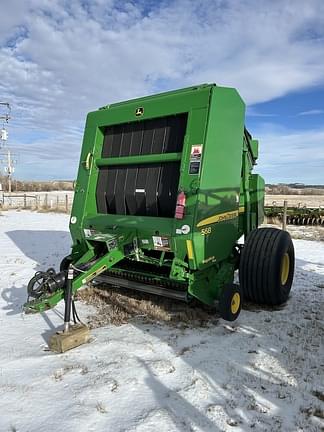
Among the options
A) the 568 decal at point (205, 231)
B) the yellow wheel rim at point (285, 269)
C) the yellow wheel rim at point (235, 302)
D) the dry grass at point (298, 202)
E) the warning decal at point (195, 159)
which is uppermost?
the dry grass at point (298, 202)

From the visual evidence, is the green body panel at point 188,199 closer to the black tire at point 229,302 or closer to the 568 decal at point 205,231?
the 568 decal at point 205,231

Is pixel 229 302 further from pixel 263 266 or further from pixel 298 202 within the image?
pixel 298 202

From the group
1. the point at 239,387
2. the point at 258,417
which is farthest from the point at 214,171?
the point at 258,417

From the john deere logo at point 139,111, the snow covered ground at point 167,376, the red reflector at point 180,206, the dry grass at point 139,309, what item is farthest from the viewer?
the john deere logo at point 139,111

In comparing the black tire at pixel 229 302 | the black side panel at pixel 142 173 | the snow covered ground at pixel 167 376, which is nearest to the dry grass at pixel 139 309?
the snow covered ground at pixel 167 376

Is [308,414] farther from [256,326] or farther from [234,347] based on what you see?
[256,326]

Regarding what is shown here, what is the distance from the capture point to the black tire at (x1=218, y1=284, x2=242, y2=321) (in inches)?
175

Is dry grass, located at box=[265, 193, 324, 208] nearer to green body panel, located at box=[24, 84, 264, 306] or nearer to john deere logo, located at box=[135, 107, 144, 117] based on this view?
green body panel, located at box=[24, 84, 264, 306]

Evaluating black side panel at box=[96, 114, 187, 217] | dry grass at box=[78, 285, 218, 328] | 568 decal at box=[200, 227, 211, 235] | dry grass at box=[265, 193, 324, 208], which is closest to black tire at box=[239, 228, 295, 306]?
dry grass at box=[78, 285, 218, 328]

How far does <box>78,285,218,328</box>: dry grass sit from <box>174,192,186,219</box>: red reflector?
1347mm

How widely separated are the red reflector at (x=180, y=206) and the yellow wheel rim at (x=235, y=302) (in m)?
1.20

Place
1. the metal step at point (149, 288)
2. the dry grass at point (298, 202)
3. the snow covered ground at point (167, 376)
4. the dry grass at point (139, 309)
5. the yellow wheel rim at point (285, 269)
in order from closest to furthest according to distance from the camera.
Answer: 1. the snow covered ground at point (167, 376)
2. the metal step at point (149, 288)
3. the dry grass at point (139, 309)
4. the yellow wheel rim at point (285, 269)
5. the dry grass at point (298, 202)

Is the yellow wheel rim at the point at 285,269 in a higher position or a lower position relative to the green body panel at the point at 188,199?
lower

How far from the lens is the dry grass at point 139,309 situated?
4.66 meters
